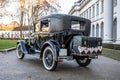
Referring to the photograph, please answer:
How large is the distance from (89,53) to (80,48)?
50 centimetres

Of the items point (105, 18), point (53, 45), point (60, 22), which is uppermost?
point (105, 18)

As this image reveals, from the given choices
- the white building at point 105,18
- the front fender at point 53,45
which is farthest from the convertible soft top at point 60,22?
the white building at point 105,18

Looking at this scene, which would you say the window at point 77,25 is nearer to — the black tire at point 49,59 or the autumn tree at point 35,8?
the black tire at point 49,59

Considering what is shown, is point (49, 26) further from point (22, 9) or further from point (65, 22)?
point (22, 9)

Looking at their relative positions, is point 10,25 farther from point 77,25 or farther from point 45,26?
point 77,25

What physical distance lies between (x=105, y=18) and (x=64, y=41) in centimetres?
1970

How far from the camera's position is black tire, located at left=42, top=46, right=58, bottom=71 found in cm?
988

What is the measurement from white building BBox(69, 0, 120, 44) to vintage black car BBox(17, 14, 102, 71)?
18.1m

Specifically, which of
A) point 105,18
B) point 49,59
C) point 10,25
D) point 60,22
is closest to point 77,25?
point 60,22

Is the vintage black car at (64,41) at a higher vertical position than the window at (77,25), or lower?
lower

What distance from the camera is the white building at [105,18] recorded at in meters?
29.0

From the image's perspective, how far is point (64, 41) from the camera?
33.8ft

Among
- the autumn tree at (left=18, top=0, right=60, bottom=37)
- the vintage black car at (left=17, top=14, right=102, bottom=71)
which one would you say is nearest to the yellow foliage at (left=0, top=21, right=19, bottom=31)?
the autumn tree at (left=18, top=0, right=60, bottom=37)

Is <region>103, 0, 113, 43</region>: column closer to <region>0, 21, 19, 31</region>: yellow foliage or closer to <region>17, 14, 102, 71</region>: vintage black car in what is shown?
<region>17, 14, 102, 71</region>: vintage black car
